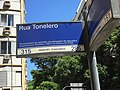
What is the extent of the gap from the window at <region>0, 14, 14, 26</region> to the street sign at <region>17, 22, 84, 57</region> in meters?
16.9

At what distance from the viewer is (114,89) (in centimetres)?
2316

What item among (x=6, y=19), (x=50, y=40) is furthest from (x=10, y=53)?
(x=50, y=40)

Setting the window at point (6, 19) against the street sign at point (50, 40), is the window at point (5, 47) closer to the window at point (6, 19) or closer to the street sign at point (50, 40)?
the window at point (6, 19)

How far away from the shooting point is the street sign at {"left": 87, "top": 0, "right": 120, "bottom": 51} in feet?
13.4

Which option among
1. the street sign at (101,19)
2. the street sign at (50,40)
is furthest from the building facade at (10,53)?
the street sign at (101,19)

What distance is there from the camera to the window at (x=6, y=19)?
22.5 meters

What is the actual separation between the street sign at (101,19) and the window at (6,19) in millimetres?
17582

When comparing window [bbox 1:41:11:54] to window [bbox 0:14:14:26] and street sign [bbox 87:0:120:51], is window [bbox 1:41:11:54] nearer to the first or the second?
window [bbox 0:14:14:26]

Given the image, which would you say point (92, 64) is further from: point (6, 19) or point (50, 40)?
point (6, 19)

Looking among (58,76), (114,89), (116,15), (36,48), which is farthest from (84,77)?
(116,15)

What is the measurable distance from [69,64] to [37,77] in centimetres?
1099

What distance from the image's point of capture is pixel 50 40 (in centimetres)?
584

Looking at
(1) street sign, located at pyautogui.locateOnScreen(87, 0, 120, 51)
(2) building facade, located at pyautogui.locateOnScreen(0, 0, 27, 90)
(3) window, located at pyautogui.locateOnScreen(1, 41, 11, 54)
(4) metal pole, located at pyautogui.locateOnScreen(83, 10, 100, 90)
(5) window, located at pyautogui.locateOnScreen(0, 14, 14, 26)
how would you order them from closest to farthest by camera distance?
1. (1) street sign, located at pyautogui.locateOnScreen(87, 0, 120, 51)
2. (4) metal pole, located at pyautogui.locateOnScreen(83, 10, 100, 90)
3. (2) building facade, located at pyautogui.locateOnScreen(0, 0, 27, 90)
4. (3) window, located at pyautogui.locateOnScreen(1, 41, 11, 54)
5. (5) window, located at pyautogui.locateOnScreen(0, 14, 14, 26)

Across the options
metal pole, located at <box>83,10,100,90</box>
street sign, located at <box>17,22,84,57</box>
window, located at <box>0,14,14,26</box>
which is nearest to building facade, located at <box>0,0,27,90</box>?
window, located at <box>0,14,14,26</box>
